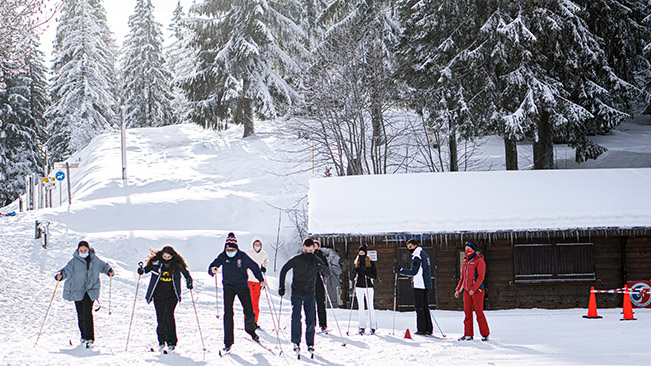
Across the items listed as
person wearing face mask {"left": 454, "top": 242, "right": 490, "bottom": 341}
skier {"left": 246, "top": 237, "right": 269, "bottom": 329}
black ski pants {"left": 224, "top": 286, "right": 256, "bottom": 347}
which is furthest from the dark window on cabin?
black ski pants {"left": 224, "top": 286, "right": 256, "bottom": 347}

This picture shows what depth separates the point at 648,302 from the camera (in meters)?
15.8

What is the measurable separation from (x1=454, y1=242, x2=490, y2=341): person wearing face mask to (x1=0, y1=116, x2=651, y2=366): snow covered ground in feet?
1.12

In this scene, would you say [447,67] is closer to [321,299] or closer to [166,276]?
[321,299]

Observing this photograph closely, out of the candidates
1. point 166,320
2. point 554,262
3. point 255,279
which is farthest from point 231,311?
point 554,262

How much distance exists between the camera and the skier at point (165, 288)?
28.7ft

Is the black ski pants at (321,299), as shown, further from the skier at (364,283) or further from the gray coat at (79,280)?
the gray coat at (79,280)

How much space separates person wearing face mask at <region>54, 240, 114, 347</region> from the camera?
919 centimetres

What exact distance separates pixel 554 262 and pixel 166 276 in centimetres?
1115

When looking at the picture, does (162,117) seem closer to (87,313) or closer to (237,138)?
(237,138)

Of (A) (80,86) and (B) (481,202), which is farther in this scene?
(A) (80,86)

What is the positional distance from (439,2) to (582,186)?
1012 cm

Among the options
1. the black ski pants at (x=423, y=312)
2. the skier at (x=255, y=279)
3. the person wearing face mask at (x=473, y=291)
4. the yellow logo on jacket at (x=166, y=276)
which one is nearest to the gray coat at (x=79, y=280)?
the yellow logo on jacket at (x=166, y=276)

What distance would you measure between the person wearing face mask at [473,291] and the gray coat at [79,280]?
5.72m

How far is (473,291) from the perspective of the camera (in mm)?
9898
